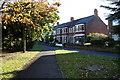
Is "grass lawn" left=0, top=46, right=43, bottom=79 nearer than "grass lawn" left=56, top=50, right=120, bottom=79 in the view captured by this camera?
No

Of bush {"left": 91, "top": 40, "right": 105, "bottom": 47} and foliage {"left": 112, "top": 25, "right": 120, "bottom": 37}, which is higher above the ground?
foliage {"left": 112, "top": 25, "right": 120, "bottom": 37}

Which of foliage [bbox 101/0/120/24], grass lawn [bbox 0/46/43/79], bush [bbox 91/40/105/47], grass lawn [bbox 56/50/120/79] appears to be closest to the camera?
foliage [bbox 101/0/120/24]

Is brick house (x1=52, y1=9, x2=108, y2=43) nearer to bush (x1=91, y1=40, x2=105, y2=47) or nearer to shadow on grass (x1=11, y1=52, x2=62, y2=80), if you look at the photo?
bush (x1=91, y1=40, x2=105, y2=47)

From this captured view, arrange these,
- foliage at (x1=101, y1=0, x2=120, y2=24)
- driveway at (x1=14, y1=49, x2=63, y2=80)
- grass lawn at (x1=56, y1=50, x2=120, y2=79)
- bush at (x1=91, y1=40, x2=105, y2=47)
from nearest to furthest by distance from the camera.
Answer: foliage at (x1=101, y1=0, x2=120, y2=24), grass lawn at (x1=56, y1=50, x2=120, y2=79), driveway at (x1=14, y1=49, x2=63, y2=80), bush at (x1=91, y1=40, x2=105, y2=47)

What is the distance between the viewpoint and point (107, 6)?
16.8ft

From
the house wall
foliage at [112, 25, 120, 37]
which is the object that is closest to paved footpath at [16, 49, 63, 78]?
foliage at [112, 25, 120, 37]

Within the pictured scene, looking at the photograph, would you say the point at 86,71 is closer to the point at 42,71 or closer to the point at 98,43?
the point at 42,71

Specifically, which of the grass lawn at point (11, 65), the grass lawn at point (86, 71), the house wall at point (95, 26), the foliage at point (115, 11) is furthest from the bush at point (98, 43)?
the house wall at point (95, 26)

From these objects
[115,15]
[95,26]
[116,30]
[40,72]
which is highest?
[95,26]

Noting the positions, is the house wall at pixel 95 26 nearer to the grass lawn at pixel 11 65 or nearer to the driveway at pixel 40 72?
the grass lawn at pixel 11 65

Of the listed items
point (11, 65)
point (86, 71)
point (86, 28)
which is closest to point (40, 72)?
point (86, 71)

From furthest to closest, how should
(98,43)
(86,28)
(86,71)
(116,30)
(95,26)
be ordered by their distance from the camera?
(95,26) → (86,28) → (98,43) → (86,71) → (116,30)

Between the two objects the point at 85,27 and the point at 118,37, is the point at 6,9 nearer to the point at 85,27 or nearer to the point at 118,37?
the point at 118,37

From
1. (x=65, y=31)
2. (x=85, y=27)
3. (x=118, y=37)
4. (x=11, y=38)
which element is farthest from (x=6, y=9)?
(x=65, y=31)
